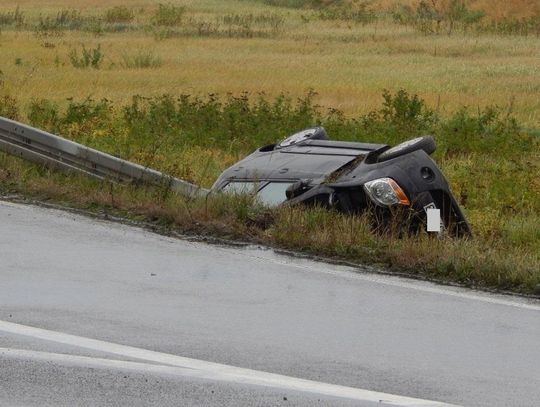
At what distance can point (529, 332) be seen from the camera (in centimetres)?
808

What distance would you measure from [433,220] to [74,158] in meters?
3.75

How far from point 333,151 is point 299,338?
4.26 metres

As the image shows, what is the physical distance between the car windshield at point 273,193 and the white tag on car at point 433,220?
4.57 ft

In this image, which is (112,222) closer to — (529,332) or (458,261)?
(458,261)

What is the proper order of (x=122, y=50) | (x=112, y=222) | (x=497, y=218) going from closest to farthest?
1. (x=112, y=222)
2. (x=497, y=218)
3. (x=122, y=50)

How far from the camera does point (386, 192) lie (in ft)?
33.9

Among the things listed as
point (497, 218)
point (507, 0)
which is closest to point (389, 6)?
point (507, 0)

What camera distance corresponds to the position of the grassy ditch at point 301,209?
32.0 ft

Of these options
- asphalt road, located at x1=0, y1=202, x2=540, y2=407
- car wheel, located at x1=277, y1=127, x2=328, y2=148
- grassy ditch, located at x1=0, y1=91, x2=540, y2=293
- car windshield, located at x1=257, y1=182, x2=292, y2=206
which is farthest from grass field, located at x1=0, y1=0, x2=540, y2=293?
car wheel, located at x1=277, y1=127, x2=328, y2=148

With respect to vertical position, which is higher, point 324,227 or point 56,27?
point 324,227

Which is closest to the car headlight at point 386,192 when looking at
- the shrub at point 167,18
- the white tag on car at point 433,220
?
the white tag on car at point 433,220

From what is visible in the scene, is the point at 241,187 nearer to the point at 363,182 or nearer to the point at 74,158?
the point at 363,182

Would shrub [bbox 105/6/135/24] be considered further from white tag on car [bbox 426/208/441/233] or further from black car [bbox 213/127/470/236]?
white tag on car [bbox 426/208/441/233]

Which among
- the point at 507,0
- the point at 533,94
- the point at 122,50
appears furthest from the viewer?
the point at 507,0
